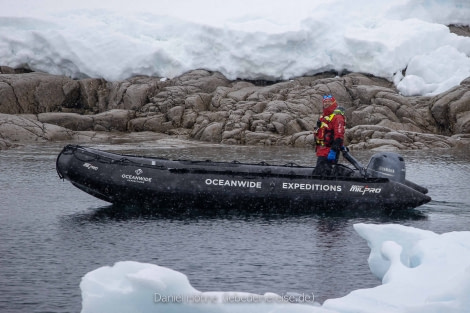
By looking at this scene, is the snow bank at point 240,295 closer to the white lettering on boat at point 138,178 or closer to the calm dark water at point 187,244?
the calm dark water at point 187,244

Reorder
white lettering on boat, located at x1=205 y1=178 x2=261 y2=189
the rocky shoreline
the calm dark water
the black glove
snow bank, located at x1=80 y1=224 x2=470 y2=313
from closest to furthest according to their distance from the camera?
snow bank, located at x1=80 y1=224 x2=470 y2=313 → the calm dark water → white lettering on boat, located at x1=205 y1=178 x2=261 y2=189 → the black glove → the rocky shoreline

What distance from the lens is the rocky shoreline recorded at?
2800 cm

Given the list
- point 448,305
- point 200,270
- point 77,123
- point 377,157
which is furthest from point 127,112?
point 448,305

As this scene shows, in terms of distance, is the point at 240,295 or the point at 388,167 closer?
the point at 240,295

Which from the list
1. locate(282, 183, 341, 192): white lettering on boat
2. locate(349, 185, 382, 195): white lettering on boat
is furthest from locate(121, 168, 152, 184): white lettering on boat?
locate(349, 185, 382, 195): white lettering on boat

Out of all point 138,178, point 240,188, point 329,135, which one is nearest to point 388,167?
point 329,135

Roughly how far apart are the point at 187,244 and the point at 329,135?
3957mm

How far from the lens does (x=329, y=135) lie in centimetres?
1264

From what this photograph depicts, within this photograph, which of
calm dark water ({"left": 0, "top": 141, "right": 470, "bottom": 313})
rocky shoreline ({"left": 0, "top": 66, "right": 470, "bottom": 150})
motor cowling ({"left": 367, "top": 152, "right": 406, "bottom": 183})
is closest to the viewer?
calm dark water ({"left": 0, "top": 141, "right": 470, "bottom": 313})

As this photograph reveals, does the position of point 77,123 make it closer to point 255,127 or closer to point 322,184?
point 255,127

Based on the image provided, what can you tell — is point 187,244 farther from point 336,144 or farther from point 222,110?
point 222,110

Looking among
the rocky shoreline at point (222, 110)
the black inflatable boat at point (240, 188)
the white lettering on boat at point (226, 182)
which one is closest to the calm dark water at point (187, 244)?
the black inflatable boat at point (240, 188)

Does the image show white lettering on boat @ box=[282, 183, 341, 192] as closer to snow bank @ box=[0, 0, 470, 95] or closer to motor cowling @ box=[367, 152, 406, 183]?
motor cowling @ box=[367, 152, 406, 183]

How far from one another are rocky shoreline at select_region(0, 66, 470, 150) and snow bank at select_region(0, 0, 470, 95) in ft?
2.55
